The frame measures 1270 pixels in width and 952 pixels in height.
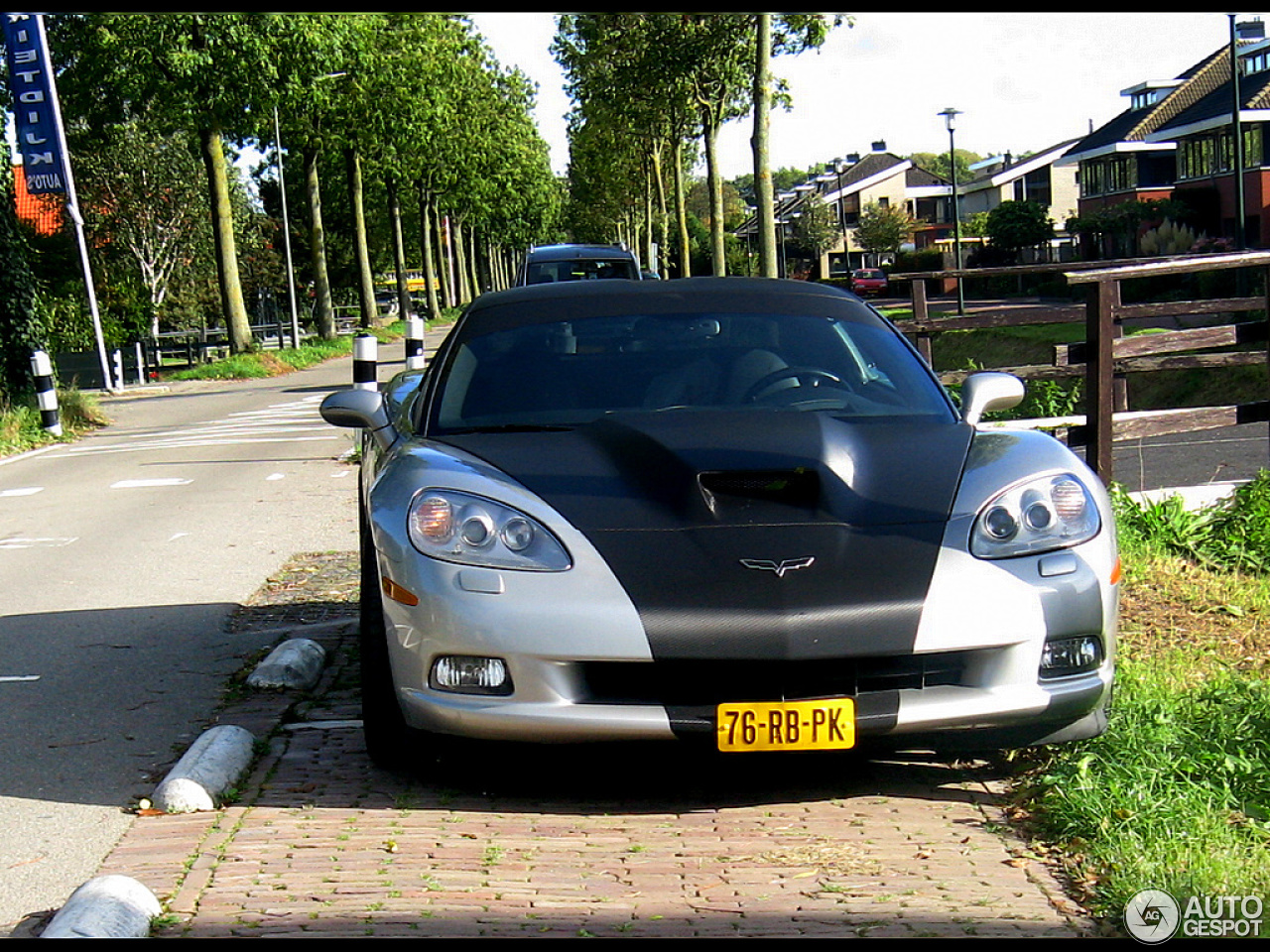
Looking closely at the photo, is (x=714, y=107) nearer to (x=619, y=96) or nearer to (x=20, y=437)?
(x=619, y=96)

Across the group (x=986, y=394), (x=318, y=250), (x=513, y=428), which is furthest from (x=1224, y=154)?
(x=513, y=428)

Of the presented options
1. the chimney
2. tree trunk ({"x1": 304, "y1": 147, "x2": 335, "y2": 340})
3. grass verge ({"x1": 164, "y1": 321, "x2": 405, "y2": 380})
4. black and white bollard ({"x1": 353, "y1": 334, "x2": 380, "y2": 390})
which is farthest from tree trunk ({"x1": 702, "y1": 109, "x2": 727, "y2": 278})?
the chimney

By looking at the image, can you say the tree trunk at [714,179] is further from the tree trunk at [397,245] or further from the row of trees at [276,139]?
the tree trunk at [397,245]

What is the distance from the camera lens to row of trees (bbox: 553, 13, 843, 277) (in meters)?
24.8

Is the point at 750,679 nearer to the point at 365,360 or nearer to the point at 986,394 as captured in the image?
the point at 986,394

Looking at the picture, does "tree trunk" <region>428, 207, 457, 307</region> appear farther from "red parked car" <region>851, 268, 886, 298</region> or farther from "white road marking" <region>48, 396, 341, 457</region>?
"white road marking" <region>48, 396, 341, 457</region>

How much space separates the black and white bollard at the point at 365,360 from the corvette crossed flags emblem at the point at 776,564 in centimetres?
825

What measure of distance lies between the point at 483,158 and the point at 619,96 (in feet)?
76.3

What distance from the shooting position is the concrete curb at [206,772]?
4207mm

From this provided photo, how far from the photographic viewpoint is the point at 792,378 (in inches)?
205

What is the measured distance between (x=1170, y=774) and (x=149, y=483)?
1060 centimetres

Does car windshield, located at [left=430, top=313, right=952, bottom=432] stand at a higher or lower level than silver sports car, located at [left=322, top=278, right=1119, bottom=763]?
higher

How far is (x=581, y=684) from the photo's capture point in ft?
12.9

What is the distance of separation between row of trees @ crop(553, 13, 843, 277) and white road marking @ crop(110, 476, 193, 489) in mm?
13059
